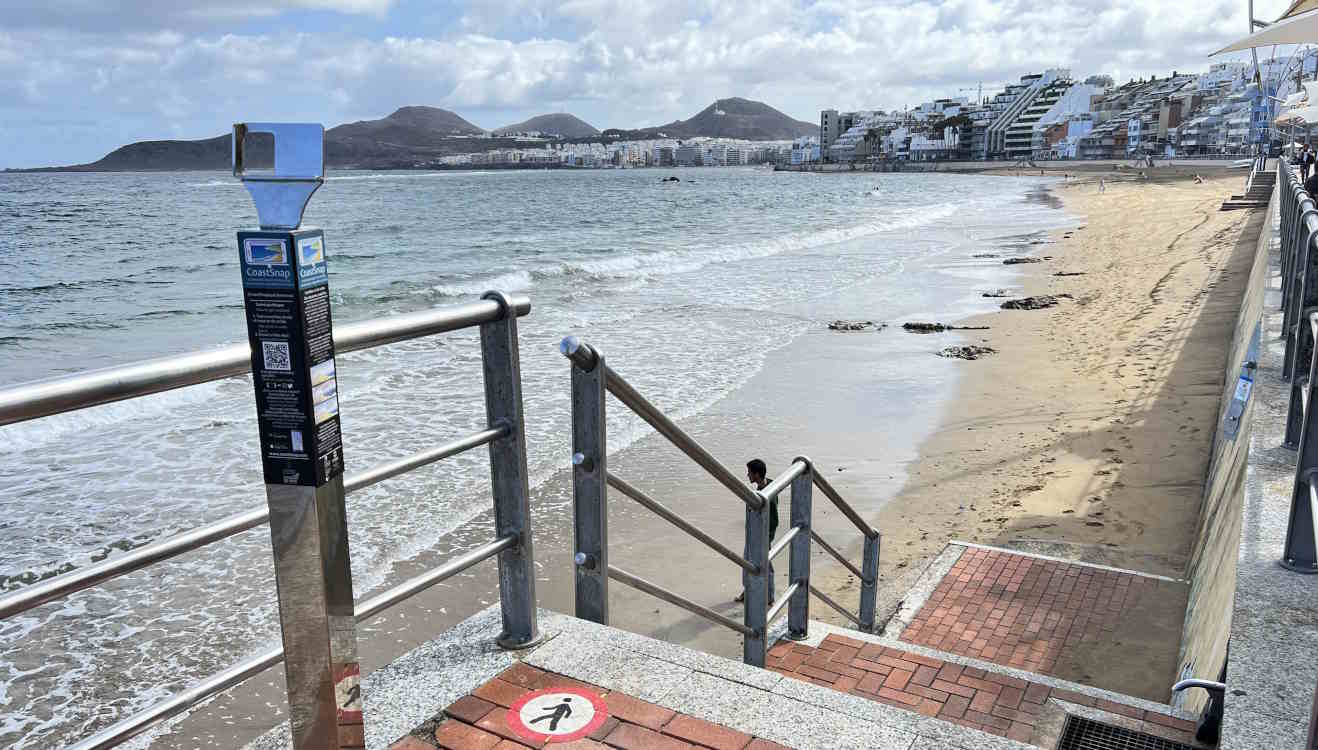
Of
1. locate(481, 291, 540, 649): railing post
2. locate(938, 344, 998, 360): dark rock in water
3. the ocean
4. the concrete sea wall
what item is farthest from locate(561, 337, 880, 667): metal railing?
locate(938, 344, 998, 360): dark rock in water

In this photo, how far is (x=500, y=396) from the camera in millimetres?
2596

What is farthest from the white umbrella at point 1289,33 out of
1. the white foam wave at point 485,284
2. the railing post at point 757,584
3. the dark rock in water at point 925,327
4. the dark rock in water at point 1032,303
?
the white foam wave at point 485,284

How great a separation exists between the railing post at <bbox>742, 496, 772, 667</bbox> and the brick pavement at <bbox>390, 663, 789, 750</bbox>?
1263 millimetres

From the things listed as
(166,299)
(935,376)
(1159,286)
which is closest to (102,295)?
(166,299)

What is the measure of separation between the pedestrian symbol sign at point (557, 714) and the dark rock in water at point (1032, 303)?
18157 mm

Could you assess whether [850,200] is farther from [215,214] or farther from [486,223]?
[215,214]

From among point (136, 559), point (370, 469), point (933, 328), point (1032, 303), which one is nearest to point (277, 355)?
point (136, 559)

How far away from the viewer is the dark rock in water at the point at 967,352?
14562 mm

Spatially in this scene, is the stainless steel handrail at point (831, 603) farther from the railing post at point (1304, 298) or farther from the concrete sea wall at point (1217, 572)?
the railing post at point (1304, 298)

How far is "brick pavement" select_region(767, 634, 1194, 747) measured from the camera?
3625 millimetres

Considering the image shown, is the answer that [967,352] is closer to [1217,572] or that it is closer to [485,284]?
[1217,572]

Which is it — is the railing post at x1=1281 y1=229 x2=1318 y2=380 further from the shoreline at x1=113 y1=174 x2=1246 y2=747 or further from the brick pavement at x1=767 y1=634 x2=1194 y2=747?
the brick pavement at x1=767 y1=634 x2=1194 y2=747

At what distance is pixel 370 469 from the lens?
2.22 m

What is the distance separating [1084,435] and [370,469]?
9363mm
